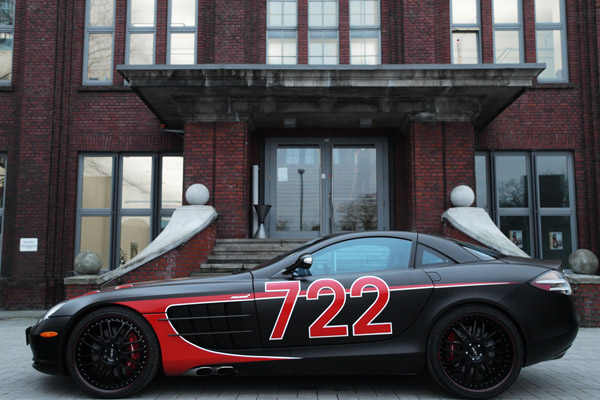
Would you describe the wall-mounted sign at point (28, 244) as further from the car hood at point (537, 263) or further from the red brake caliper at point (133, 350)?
the car hood at point (537, 263)

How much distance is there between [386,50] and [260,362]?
9703 mm

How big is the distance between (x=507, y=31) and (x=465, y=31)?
1.01 m

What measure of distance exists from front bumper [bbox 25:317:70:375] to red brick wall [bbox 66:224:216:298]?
4.09 meters

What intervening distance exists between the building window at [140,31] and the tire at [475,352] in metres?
10.5

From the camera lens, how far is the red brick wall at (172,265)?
332 inches

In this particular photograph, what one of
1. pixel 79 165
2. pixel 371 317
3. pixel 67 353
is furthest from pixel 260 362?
pixel 79 165

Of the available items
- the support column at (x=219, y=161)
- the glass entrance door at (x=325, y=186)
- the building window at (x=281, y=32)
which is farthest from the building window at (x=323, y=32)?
the support column at (x=219, y=161)

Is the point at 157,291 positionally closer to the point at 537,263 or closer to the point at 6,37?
the point at 537,263

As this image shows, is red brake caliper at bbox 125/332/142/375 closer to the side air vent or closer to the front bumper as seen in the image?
the side air vent

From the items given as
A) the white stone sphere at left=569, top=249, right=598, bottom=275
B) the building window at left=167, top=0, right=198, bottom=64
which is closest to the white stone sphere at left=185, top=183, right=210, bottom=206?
the building window at left=167, top=0, right=198, bottom=64

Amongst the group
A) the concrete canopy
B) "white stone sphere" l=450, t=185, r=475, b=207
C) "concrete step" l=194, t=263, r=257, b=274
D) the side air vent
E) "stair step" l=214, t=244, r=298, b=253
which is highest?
the concrete canopy

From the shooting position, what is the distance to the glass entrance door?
462 inches

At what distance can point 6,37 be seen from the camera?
41.1ft

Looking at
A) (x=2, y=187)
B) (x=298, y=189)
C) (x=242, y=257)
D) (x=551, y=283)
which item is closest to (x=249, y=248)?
(x=242, y=257)
